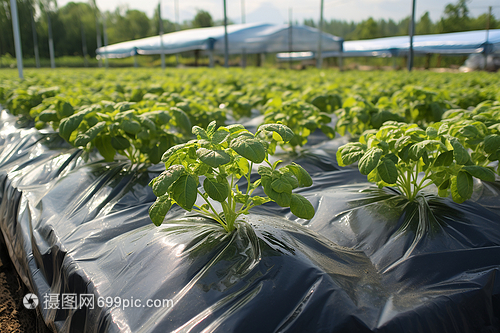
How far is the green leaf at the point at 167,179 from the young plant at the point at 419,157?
A: 2.72 ft

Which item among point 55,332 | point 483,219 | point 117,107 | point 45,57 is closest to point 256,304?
point 55,332

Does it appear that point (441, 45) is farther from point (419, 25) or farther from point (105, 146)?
point (105, 146)

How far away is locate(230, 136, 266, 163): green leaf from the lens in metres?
1.24

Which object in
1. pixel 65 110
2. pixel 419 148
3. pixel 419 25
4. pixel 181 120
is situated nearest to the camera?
pixel 419 148

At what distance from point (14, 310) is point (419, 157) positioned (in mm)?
2211

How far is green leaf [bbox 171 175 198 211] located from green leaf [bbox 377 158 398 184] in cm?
88

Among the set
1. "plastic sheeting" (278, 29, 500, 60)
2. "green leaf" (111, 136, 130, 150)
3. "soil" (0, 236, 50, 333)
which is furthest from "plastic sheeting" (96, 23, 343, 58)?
"soil" (0, 236, 50, 333)

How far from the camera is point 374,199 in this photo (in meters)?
1.91

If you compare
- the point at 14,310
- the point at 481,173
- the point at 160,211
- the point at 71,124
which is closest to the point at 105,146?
the point at 71,124

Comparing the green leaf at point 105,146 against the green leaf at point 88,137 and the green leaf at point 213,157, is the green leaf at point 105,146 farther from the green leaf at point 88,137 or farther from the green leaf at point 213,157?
the green leaf at point 213,157

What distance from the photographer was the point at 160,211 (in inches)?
51.4

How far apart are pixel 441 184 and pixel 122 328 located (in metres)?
1.51

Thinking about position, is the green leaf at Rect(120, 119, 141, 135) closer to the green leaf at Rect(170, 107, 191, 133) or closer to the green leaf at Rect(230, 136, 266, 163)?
the green leaf at Rect(170, 107, 191, 133)

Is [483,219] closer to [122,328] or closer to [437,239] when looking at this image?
[437,239]
